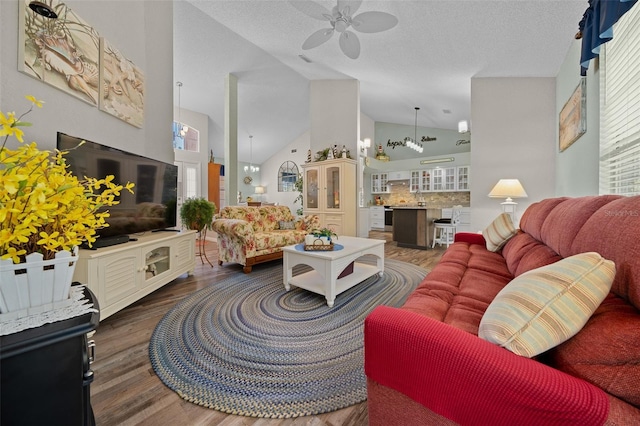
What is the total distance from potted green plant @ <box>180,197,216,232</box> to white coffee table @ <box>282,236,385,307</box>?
140cm

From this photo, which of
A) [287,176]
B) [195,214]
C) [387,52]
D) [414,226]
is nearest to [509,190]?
[414,226]

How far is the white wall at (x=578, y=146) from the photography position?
221 cm

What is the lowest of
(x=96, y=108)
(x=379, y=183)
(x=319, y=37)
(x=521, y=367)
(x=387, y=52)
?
(x=521, y=367)

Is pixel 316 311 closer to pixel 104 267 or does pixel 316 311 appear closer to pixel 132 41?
pixel 104 267

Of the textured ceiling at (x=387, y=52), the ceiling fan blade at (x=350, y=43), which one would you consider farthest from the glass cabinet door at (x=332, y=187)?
the ceiling fan blade at (x=350, y=43)

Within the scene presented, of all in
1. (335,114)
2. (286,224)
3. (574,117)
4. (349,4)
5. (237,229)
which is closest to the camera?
(349,4)

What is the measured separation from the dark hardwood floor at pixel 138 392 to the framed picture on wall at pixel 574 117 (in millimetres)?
3190

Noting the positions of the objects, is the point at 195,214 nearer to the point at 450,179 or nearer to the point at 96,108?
the point at 96,108

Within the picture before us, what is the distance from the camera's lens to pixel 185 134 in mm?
6836

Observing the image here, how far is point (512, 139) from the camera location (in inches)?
154

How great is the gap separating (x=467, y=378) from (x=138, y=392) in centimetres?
147

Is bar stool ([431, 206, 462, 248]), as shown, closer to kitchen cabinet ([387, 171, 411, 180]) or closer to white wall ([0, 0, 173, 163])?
kitchen cabinet ([387, 171, 411, 180])

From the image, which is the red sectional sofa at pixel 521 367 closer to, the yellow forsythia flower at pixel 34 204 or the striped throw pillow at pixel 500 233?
the yellow forsythia flower at pixel 34 204

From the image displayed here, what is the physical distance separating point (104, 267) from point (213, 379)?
1.14m
